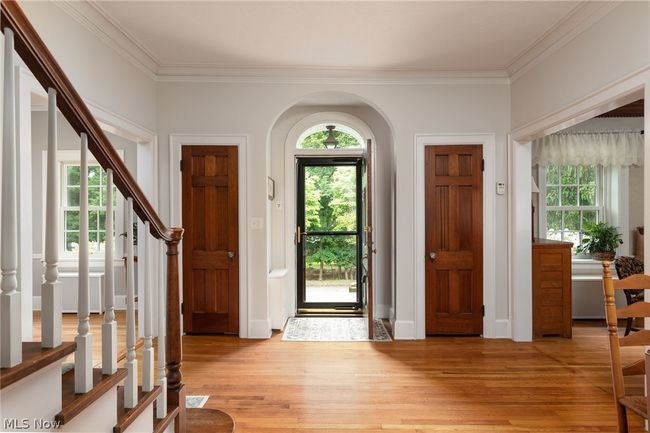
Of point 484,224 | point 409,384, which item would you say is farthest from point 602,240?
point 409,384

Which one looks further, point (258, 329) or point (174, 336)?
point (258, 329)

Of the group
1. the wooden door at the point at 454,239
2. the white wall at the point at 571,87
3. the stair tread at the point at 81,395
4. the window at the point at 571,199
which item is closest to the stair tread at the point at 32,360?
the stair tread at the point at 81,395

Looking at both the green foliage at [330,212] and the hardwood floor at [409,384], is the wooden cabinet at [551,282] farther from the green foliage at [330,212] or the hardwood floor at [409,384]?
the green foliage at [330,212]

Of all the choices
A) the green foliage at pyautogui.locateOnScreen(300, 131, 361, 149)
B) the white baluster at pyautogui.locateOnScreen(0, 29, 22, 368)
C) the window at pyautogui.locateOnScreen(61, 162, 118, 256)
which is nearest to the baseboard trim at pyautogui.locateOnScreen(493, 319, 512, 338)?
the green foliage at pyautogui.locateOnScreen(300, 131, 361, 149)

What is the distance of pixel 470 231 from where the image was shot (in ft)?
13.5

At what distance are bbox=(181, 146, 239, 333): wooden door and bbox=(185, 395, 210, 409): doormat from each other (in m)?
1.40

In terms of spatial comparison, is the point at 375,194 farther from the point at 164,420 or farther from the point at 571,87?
the point at 164,420

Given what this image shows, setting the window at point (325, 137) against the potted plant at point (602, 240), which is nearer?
the potted plant at point (602, 240)

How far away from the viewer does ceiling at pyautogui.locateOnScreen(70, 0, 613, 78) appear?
2.84 meters

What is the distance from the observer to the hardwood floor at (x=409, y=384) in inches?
96.2

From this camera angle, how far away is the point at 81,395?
1.27 m

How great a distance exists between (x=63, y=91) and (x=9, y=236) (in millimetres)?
512

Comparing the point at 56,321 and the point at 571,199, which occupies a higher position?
the point at 571,199

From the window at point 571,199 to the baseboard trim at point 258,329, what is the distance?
403 centimetres
